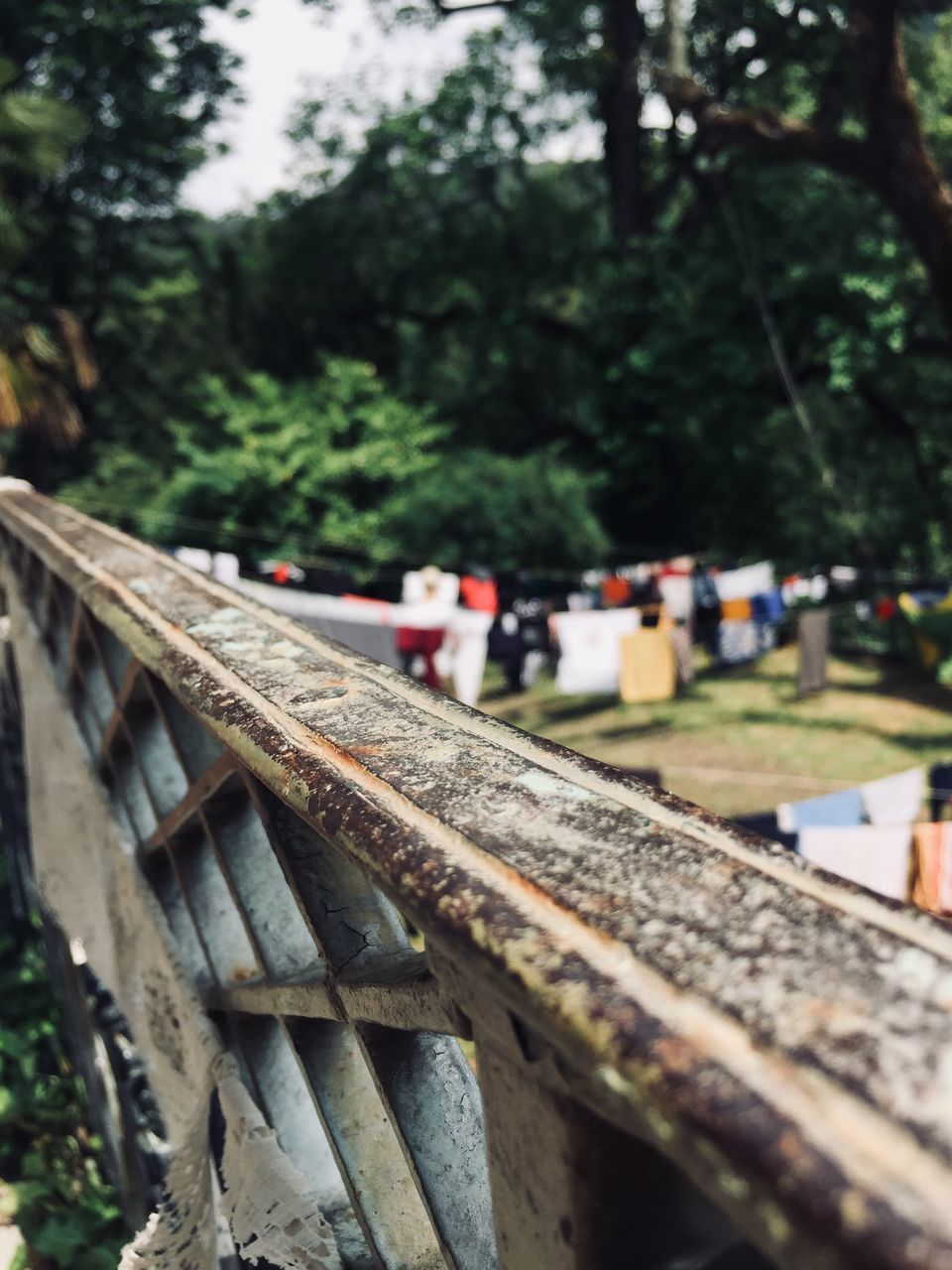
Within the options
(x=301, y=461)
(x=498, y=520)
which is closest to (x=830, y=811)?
(x=498, y=520)

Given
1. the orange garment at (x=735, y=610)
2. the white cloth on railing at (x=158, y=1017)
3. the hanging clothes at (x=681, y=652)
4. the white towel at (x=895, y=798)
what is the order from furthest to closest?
the orange garment at (x=735, y=610) < the hanging clothes at (x=681, y=652) < the white towel at (x=895, y=798) < the white cloth on railing at (x=158, y=1017)

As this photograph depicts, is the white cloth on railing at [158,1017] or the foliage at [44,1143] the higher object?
the white cloth on railing at [158,1017]

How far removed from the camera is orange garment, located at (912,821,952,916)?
4.07 meters

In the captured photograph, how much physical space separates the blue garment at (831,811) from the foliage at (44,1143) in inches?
123

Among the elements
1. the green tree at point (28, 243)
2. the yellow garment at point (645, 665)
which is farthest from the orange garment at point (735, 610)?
the green tree at point (28, 243)

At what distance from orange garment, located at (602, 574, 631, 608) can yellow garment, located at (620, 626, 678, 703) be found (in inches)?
71.7

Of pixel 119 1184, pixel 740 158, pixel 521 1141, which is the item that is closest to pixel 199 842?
pixel 521 1141

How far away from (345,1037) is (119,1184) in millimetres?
1900

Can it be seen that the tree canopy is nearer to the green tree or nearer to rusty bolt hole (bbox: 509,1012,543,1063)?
the green tree

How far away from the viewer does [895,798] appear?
4.90 metres

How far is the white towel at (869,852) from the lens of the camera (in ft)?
13.3

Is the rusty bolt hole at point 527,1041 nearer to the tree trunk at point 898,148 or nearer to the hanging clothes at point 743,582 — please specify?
the tree trunk at point 898,148

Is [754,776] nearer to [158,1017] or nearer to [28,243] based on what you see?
[158,1017]

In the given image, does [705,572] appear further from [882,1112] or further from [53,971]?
[882,1112]
